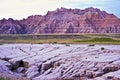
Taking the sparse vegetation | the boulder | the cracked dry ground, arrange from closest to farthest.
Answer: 1. the cracked dry ground
2. the boulder
3. the sparse vegetation

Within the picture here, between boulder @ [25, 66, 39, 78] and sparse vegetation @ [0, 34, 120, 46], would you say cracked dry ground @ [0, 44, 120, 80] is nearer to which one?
boulder @ [25, 66, 39, 78]

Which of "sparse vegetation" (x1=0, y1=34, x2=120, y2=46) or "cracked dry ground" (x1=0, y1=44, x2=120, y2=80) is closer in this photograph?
"cracked dry ground" (x1=0, y1=44, x2=120, y2=80)

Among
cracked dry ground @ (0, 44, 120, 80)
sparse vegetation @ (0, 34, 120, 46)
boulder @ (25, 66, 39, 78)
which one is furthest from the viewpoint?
sparse vegetation @ (0, 34, 120, 46)

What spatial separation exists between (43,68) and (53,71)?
2677mm

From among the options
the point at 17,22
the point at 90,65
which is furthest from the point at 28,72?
the point at 17,22

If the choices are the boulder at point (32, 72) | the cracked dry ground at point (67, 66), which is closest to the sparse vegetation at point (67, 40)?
the cracked dry ground at point (67, 66)

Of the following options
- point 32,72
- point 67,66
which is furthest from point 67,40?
point 67,66

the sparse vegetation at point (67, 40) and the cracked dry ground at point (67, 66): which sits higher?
the cracked dry ground at point (67, 66)

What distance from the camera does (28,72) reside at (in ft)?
133

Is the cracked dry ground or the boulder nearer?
the cracked dry ground

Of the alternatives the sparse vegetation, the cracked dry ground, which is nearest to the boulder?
the cracked dry ground

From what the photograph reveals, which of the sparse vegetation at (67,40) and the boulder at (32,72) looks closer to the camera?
the boulder at (32,72)

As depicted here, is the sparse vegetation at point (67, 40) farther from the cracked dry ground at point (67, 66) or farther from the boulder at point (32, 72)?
the boulder at point (32, 72)

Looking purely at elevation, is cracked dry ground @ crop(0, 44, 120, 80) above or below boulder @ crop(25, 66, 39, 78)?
above
